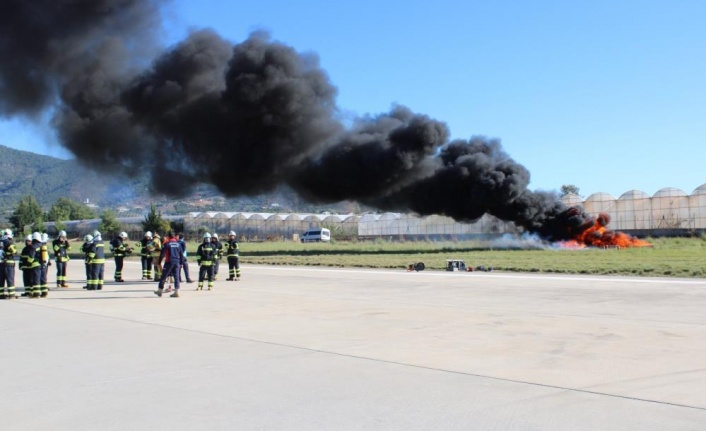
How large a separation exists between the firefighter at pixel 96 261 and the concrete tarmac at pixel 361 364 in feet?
12.2

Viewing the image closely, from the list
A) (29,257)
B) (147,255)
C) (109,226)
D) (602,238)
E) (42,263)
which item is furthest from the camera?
(109,226)

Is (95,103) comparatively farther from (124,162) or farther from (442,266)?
(442,266)

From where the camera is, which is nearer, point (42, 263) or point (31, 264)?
point (31, 264)

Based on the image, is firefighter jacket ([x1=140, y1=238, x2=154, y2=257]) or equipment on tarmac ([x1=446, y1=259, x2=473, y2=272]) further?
equipment on tarmac ([x1=446, y1=259, x2=473, y2=272])

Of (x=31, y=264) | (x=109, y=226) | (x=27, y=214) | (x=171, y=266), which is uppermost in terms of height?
(x=27, y=214)

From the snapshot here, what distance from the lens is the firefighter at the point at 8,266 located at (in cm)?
1545

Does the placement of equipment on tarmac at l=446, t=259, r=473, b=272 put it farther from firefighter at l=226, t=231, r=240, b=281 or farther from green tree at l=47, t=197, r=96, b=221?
green tree at l=47, t=197, r=96, b=221

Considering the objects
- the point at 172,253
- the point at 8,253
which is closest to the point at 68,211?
the point at 8,253

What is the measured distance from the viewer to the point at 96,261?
57.9ft

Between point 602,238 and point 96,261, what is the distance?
104ft

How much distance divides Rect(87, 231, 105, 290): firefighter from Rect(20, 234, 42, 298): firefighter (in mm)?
1557

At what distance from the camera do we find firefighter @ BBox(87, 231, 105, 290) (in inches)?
690

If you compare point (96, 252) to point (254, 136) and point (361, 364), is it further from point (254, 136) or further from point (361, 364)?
point (254, 136)

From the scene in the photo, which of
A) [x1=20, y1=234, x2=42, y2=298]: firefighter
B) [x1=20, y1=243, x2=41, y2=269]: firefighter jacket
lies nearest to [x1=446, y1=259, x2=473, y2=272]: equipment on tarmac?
[x1=20, y1=234, x2=42, y2=298]: firefighter
